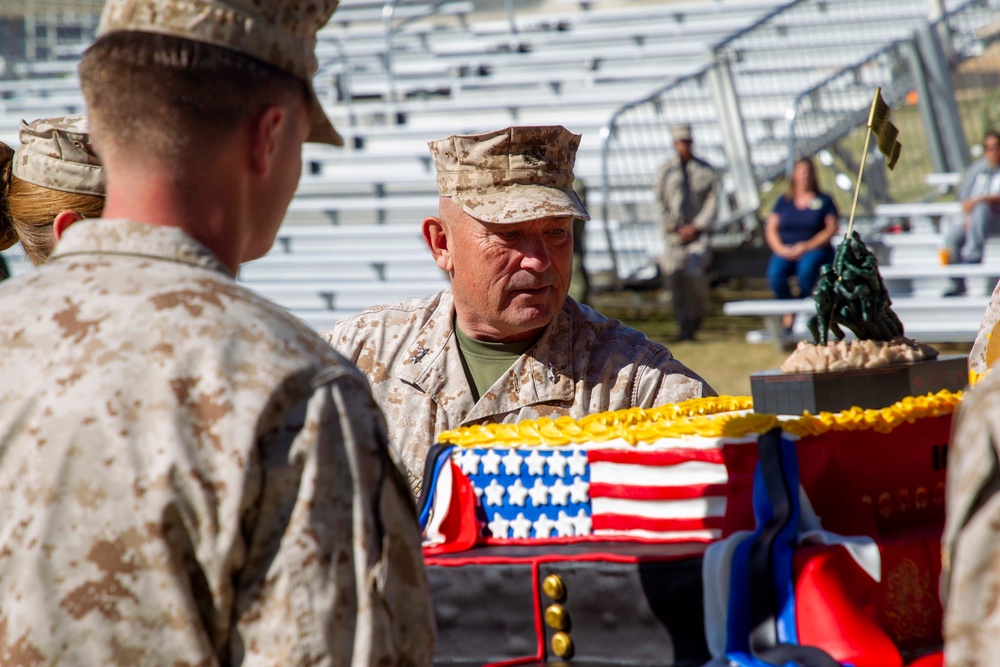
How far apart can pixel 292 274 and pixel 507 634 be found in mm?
11420

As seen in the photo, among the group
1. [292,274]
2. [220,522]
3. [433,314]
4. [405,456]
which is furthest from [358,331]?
[292,274]

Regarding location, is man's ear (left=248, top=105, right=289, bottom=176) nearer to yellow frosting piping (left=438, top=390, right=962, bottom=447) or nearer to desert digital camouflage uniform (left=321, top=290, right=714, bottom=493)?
yellow frosting piping (left=438, top=390, right=962, bottom=447)

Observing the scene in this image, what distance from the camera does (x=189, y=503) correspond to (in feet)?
4.91

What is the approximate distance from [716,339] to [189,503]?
1104 cm

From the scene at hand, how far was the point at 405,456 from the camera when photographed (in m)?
3.36

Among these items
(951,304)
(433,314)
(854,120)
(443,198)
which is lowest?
(951,304)

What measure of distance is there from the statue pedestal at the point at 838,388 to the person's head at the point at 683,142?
1000 centimetres

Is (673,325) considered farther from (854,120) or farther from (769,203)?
(769,203)

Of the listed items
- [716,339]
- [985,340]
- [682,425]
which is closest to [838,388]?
[682,425]

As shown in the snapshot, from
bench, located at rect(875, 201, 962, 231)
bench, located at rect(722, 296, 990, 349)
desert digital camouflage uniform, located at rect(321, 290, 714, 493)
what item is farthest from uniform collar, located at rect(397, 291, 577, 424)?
bench, located at rect(875, 201, 962, 231)

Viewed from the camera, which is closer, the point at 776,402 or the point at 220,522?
the point at 220,522

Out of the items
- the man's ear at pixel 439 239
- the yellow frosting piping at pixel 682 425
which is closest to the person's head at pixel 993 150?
the man's ear at pixel 439 239

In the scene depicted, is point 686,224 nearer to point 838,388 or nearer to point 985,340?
point 985,340

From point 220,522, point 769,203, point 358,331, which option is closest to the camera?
point 220,522
